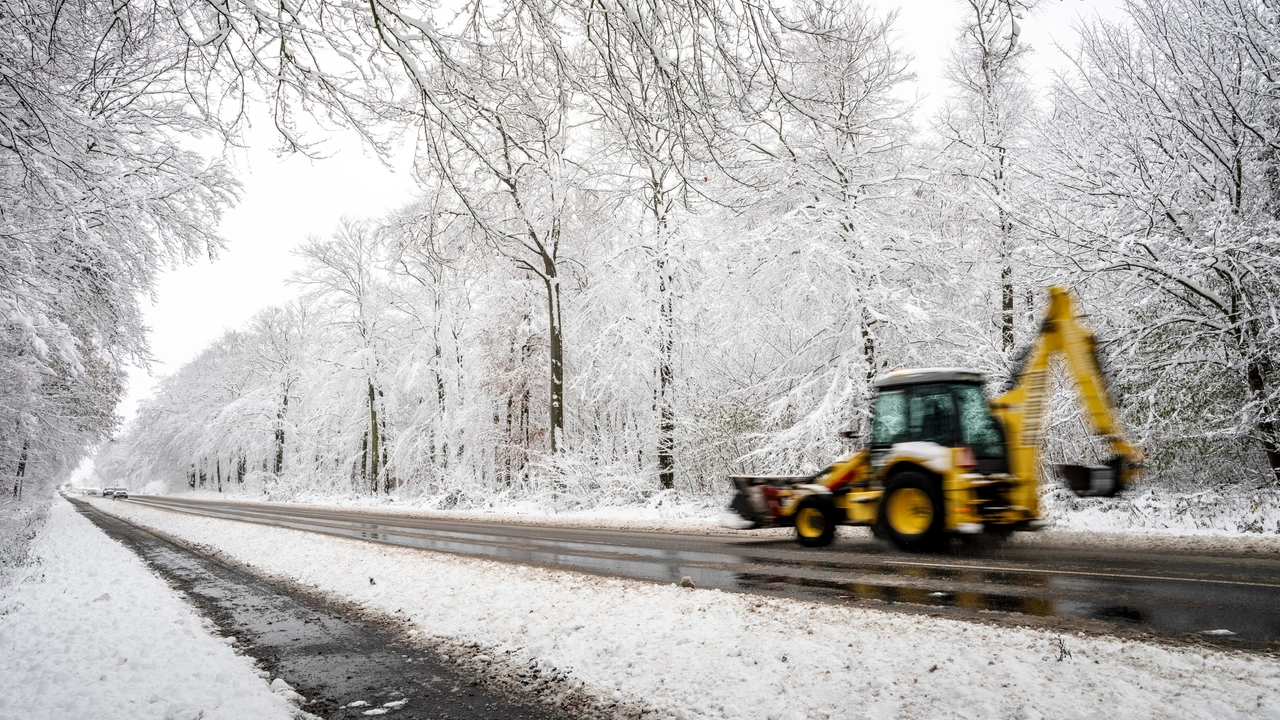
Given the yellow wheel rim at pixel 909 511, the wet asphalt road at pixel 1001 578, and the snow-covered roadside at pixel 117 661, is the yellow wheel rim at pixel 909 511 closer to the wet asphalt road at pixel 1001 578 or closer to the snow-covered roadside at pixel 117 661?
the wet asphalt road at pixel 1001 578

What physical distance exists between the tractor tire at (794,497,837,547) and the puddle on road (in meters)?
1.23

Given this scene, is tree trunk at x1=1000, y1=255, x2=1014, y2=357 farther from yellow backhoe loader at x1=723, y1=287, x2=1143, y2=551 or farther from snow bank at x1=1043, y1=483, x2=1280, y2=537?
yellow backhoe loader at x1=723, y1=287, x2=1143, y2=551

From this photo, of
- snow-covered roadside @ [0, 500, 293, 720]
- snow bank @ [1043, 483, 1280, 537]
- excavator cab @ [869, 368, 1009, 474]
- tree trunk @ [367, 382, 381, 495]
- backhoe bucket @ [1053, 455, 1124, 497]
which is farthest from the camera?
tree trunk @ [367, 382, 381, 495]

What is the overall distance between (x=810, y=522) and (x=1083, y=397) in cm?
391

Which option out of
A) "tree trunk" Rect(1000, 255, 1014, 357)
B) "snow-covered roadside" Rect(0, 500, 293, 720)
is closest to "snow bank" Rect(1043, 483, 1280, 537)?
"tree trunk" Rect(1000, 255, 1014, 357)

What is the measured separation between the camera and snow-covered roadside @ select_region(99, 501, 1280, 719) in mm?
3256

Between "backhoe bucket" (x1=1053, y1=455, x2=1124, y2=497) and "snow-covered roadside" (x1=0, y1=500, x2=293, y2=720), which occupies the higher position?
"backhoe bucket" (x1=1053, y1=455, x2=1124, y2=497)

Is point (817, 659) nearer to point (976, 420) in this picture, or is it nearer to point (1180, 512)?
point (976, 420)

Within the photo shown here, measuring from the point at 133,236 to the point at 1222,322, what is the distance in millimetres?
15743

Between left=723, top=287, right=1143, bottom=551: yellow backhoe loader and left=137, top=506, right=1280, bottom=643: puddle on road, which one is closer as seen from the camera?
left=137, top=506, right=1280, bottom=643: puddle on road

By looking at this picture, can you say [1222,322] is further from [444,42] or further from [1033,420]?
[444,42]

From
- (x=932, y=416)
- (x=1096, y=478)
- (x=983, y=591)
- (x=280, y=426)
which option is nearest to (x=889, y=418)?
(x=932, y=416)

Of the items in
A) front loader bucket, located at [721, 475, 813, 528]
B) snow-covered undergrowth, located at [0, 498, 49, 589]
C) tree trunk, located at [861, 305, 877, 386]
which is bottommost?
snow-covered undergrowth, located at [0, 498, 49, 589]

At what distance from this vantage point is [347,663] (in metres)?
4.66
